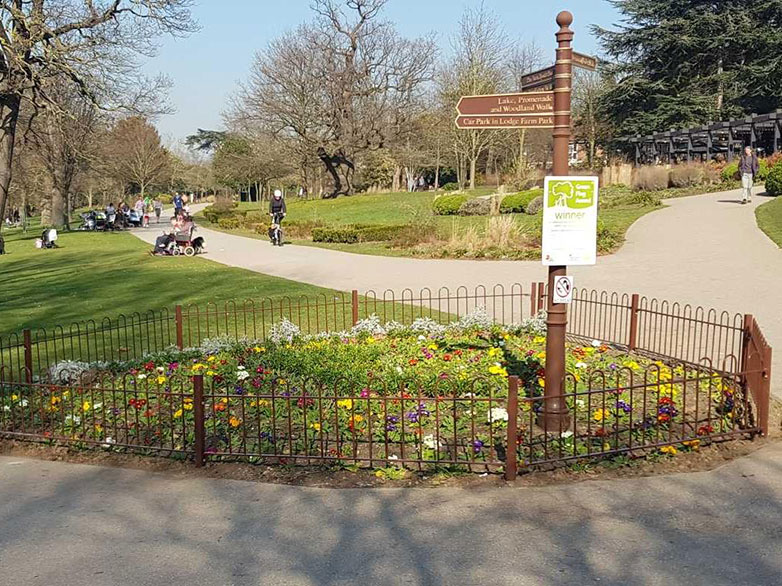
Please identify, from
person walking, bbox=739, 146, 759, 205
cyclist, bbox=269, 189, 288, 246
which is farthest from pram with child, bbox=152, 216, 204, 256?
person walking, bbox=739, 146, 759, 205

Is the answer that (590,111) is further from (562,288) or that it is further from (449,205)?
(562,288)

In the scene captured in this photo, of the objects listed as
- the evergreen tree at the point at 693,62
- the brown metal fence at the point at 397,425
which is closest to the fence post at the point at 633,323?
the brown metal fence at the point at 397,425

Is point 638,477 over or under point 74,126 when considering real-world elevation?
under

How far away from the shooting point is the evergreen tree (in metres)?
40.2

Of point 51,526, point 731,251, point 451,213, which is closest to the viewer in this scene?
point 51,526

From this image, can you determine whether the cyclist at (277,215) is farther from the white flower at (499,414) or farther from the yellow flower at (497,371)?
the white flower at (499,414)

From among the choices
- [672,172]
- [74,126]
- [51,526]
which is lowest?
[51,526]

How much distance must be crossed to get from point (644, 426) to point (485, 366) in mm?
2179

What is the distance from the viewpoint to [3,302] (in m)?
13.2

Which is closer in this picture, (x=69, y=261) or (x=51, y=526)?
(x=51, y=526)

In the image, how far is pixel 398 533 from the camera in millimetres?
4078

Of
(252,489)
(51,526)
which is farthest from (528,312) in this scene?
(51,526)

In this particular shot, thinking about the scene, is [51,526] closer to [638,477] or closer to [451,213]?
[638,477]

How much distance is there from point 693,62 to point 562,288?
43.5 m
